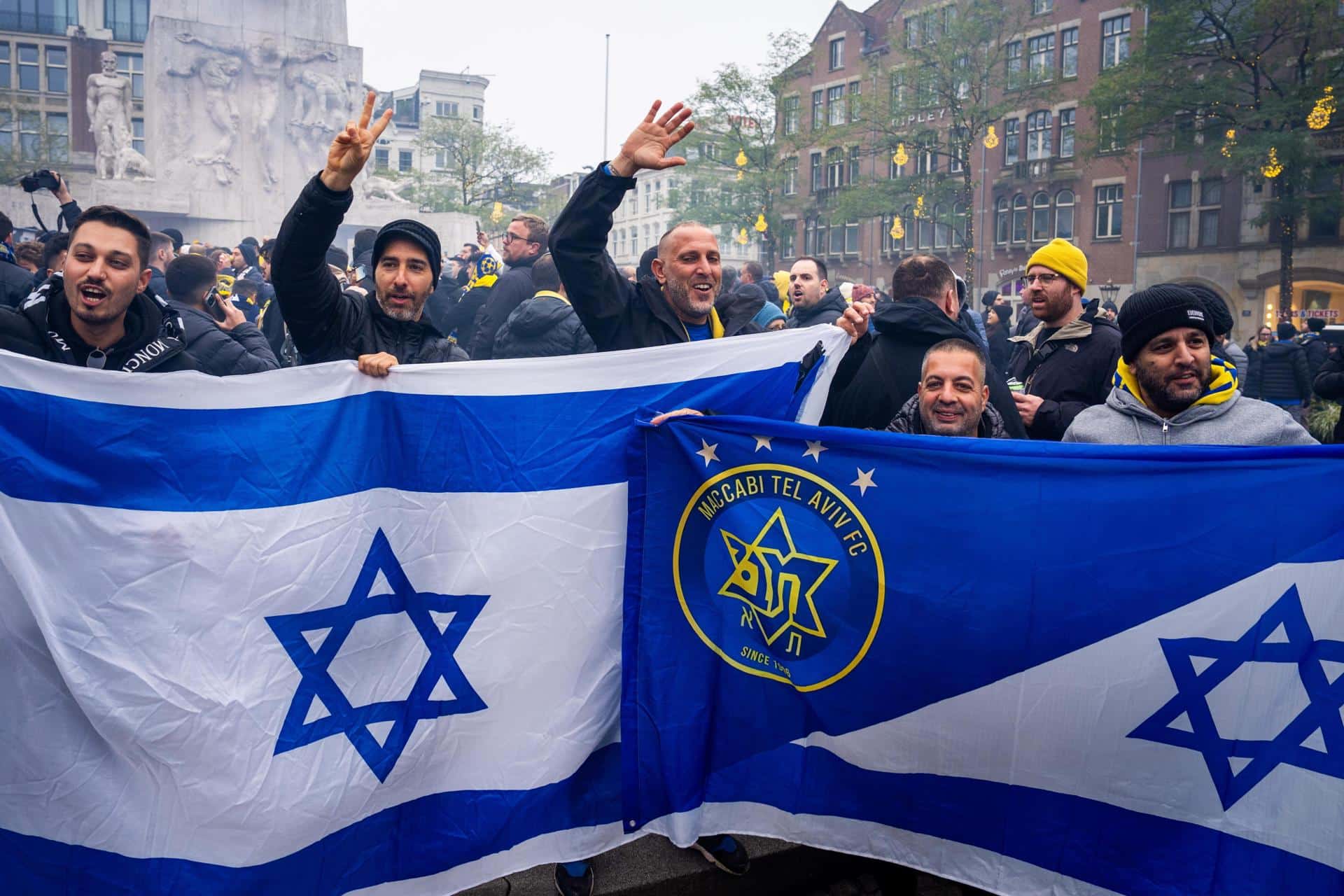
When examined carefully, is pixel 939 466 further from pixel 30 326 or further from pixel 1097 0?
pixel 1097 0

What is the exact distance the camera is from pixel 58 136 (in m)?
43.5

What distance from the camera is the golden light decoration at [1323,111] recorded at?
2512cm

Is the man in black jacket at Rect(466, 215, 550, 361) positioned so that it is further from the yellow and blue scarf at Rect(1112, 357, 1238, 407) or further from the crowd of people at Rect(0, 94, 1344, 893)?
the yellow and blue scarf at Rect(1112, 357, 1238, 407)

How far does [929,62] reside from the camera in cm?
3622

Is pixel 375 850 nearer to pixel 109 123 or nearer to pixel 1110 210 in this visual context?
pixel 109 123

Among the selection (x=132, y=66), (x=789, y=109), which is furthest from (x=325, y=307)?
(x=132, y=66)

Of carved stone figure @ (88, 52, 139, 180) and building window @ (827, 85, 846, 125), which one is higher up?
building window @ (827, 85, 846, 125)

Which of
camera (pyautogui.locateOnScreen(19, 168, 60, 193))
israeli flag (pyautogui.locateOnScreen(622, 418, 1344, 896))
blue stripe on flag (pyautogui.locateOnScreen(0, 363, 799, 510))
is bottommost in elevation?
israeli flag (pyautogui.locateOnScreen(622, 418, 1344, 896))

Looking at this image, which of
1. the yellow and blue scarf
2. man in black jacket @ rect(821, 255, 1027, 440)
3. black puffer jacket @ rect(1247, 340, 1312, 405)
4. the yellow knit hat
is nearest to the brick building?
black puffer jacket @ rect(1247, 340, 1312, 405)

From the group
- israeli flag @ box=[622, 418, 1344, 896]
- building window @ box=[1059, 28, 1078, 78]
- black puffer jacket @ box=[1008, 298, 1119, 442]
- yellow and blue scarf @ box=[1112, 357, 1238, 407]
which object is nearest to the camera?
Result: israeli flag @ box=[622, 418, 1344, 896]

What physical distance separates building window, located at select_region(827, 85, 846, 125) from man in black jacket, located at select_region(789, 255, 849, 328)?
152 feet

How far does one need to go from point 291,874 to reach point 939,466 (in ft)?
6.40

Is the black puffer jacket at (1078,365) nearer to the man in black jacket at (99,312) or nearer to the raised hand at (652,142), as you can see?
the raised hand at (652,142)

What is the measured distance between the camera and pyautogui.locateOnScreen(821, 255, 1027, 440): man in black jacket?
3.72 metres
